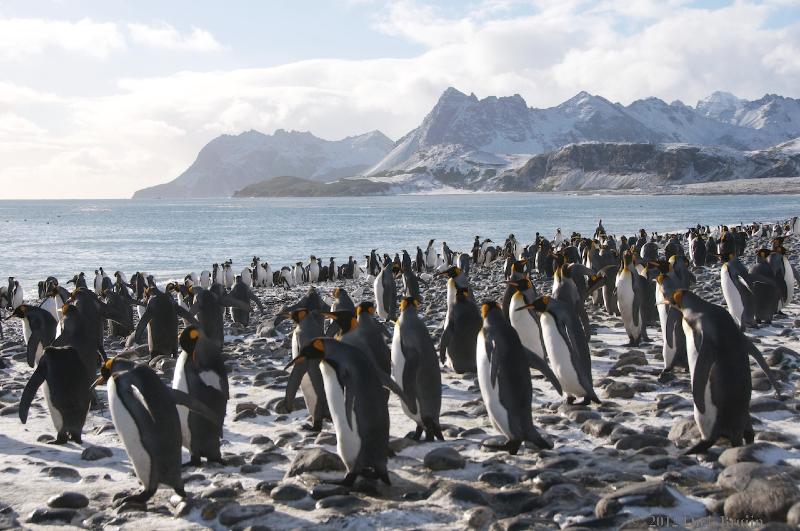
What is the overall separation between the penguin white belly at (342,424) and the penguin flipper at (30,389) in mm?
2765

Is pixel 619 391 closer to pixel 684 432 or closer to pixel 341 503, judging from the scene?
pixel 684 432

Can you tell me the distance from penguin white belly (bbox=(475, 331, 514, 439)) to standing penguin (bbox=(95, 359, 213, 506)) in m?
2.30

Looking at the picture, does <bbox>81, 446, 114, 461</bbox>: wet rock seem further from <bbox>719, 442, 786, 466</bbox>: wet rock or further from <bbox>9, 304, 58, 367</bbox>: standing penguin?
<bbox>719, 442, 786, 466</bbox>: wet rock

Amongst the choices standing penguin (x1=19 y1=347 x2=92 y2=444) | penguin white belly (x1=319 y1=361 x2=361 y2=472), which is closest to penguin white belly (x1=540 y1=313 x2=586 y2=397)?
penguin white belly (x1=319 y1=361 x2=361 y2=472)

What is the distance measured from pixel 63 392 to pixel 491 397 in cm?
360

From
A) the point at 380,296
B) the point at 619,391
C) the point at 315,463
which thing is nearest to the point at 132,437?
the point at 315,463

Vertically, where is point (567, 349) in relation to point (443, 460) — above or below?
above

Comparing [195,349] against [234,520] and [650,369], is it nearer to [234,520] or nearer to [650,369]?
[234,520]

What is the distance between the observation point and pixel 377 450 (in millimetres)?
5012

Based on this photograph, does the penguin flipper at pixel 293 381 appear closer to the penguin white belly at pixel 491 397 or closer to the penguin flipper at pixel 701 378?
the penguin white belly at pixel 491 397

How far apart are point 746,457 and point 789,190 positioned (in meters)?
152

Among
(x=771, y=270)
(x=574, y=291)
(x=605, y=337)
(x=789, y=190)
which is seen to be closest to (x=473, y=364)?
(x=574, y=291)

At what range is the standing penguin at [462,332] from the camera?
8242 millimetres

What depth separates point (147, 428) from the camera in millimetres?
4992
